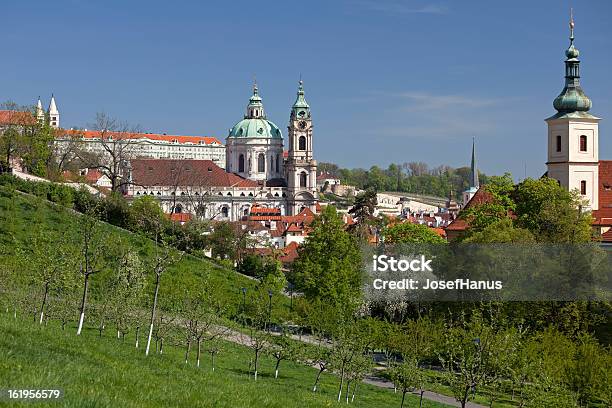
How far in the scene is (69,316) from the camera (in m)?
33.0

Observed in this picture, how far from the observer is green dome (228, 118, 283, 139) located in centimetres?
17312

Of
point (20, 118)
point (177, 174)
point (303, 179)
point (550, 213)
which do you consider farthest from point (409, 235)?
point (303, 179)

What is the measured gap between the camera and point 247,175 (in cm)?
16988

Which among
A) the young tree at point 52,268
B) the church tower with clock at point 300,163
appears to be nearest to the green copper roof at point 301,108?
the church tower with clock at point 300,163

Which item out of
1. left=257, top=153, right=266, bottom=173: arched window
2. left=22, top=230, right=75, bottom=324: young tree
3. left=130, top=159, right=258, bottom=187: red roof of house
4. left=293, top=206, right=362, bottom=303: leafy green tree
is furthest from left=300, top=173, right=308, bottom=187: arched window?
left=22, top=230, right=75, bottom=324: young tree

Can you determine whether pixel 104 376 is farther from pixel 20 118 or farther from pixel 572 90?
pixel 20 118

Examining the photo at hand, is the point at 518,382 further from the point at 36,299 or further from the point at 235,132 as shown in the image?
the point at 235,132

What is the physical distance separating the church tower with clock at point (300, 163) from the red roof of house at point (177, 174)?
7.97m

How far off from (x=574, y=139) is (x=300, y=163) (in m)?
91.6

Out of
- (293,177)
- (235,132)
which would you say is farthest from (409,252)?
(235,132)

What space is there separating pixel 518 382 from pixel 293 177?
4933 inches

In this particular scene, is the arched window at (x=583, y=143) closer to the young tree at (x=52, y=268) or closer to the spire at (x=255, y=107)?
the young tree at (x=52, y=268)

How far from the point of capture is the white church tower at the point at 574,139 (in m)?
64.8

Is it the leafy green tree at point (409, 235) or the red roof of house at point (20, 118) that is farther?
the red roof of house at point (20, 118)
